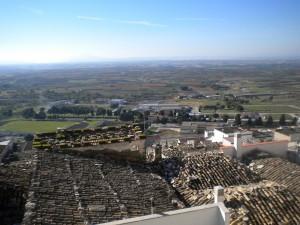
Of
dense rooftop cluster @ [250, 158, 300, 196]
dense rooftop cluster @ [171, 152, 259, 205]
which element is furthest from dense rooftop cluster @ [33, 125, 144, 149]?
dense rooftop cluster @ [250, 158, 300, 196]

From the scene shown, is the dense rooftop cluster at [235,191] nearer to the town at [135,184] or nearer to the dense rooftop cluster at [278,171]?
the town at [135,184]

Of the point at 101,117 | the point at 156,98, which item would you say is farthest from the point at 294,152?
the point at 156,98

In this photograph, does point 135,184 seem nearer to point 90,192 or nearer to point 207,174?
point 90,192

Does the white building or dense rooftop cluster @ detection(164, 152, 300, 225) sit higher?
the white building

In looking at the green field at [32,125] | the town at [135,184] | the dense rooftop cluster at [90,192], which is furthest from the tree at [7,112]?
the dense rooftop cluster at [90,192]

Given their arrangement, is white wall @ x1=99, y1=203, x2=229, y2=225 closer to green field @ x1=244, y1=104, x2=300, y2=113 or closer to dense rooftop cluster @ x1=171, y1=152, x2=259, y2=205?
dense rooftop cluster @ x1=171, y1=152, x2=259, y2=205

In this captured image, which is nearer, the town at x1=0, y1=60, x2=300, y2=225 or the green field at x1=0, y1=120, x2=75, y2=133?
the town at x1=0, y1=60, x2=300, y2=225
